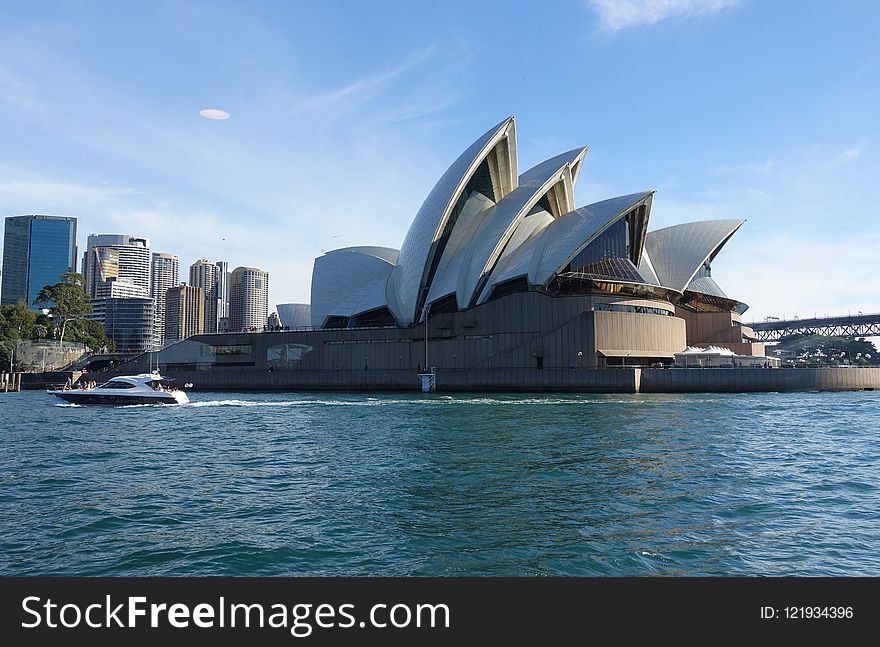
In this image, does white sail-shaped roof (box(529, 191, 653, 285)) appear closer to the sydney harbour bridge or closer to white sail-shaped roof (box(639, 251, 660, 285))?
white sail-shaped roof (box(639, 251, 660, 285))

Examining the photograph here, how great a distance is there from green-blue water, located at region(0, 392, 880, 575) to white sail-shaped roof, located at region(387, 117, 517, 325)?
34213 millimetres

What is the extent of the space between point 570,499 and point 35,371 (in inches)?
3054

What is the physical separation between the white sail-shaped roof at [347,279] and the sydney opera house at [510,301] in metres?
0.70

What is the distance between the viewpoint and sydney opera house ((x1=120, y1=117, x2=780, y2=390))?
50.9 metres

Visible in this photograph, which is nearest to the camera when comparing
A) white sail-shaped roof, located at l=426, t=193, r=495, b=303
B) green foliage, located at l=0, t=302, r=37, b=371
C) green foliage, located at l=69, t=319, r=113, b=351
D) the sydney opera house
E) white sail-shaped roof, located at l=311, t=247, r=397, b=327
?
the sydney opera house

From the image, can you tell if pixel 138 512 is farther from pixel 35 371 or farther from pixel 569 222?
pixel 35 371

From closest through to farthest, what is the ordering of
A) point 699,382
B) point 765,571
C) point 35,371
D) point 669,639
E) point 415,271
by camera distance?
point 669,639
point 765,571
point 699,382
point 415,271
point 35,371

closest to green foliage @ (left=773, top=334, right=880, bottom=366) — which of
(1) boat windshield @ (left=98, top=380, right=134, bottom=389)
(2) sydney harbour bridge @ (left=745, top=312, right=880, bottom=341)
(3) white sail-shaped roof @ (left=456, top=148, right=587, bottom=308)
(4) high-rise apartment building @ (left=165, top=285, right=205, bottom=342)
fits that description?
(2) sydney harbour bridge @ (left=745, top=312, right=880, bottom=341)

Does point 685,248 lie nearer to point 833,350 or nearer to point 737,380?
point 737,380

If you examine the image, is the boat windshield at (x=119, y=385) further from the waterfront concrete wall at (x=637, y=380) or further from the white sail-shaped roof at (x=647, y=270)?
the white sail-shaped roof at (x=647, y=270)

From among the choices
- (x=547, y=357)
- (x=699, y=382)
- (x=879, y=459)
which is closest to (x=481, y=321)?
(x=547, y=357)

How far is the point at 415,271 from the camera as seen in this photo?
188 feet

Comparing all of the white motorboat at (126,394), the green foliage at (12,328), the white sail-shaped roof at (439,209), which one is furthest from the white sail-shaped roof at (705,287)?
the green foliage at (12,328)

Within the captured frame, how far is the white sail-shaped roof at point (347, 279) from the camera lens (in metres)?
66.5
